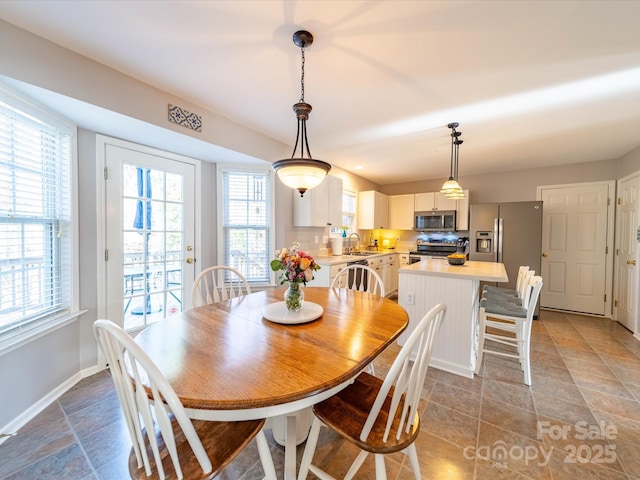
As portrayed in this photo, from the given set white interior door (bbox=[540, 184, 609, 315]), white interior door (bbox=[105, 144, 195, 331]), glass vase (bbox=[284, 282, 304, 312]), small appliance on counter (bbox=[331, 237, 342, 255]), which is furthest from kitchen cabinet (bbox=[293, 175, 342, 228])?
white interior door (bbox=[540, 184, 609, 315])

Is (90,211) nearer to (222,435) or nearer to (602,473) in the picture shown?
(222,435)

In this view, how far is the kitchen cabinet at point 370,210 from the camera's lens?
4.93 meters

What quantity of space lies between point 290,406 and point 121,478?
3.96ft

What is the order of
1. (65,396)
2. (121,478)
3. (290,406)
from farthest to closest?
(65,396) < (121,478) < (290,406)

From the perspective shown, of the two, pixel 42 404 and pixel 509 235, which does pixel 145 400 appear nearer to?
pixel 42 404

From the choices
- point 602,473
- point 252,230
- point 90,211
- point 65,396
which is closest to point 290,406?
point 602,473

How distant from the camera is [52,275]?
1961mm

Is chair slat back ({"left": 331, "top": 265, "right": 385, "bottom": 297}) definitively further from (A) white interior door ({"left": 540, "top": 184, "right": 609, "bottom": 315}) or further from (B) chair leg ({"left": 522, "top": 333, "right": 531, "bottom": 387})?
(A) white interior door ({"left": 540, "top": 184, "right": 609, "bottom": 315})

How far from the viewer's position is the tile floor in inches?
53.9

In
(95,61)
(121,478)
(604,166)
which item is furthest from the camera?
(604,166)

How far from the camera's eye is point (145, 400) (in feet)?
2.63

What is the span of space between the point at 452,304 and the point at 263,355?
6.41 ft

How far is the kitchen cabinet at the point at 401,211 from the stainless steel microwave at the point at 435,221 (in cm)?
17

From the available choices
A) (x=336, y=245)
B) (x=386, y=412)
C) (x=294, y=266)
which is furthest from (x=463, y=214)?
(x=386, y=412)
